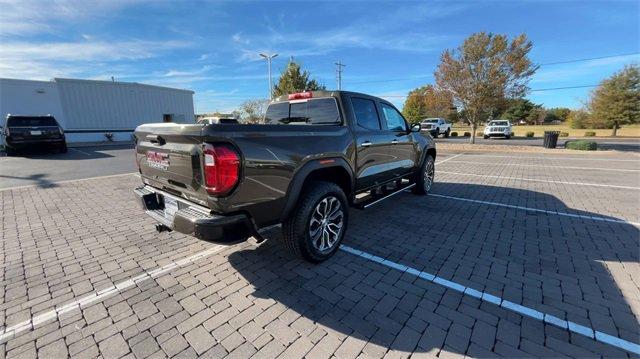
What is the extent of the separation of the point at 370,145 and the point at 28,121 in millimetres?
15045

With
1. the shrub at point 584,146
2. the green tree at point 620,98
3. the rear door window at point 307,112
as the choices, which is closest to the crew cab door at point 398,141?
the rear door window at point 307,112

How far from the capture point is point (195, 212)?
103 inches

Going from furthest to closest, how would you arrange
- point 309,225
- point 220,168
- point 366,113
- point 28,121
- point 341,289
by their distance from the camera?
point 28,121, point 366,113, point 309,225, point 341,289, point 220,168

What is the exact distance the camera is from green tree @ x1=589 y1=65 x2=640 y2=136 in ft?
95.2

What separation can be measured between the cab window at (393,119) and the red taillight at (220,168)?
312 cm

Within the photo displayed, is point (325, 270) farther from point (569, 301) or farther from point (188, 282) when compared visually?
point (569, 301)

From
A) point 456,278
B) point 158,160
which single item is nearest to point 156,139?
point 158,160

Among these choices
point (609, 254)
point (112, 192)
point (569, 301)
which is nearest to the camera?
point (569, 301)

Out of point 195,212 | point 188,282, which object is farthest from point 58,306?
point 195,212

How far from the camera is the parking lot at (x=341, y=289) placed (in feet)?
7.17

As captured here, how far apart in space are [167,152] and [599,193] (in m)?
8.76

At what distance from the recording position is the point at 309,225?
3133 millimetres

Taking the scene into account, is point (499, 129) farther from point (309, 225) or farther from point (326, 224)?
point (309, 225)

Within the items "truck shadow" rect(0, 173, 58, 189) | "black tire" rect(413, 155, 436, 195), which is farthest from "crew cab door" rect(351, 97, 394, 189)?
"truck shadow" rect(0, 173, 58, 189)
